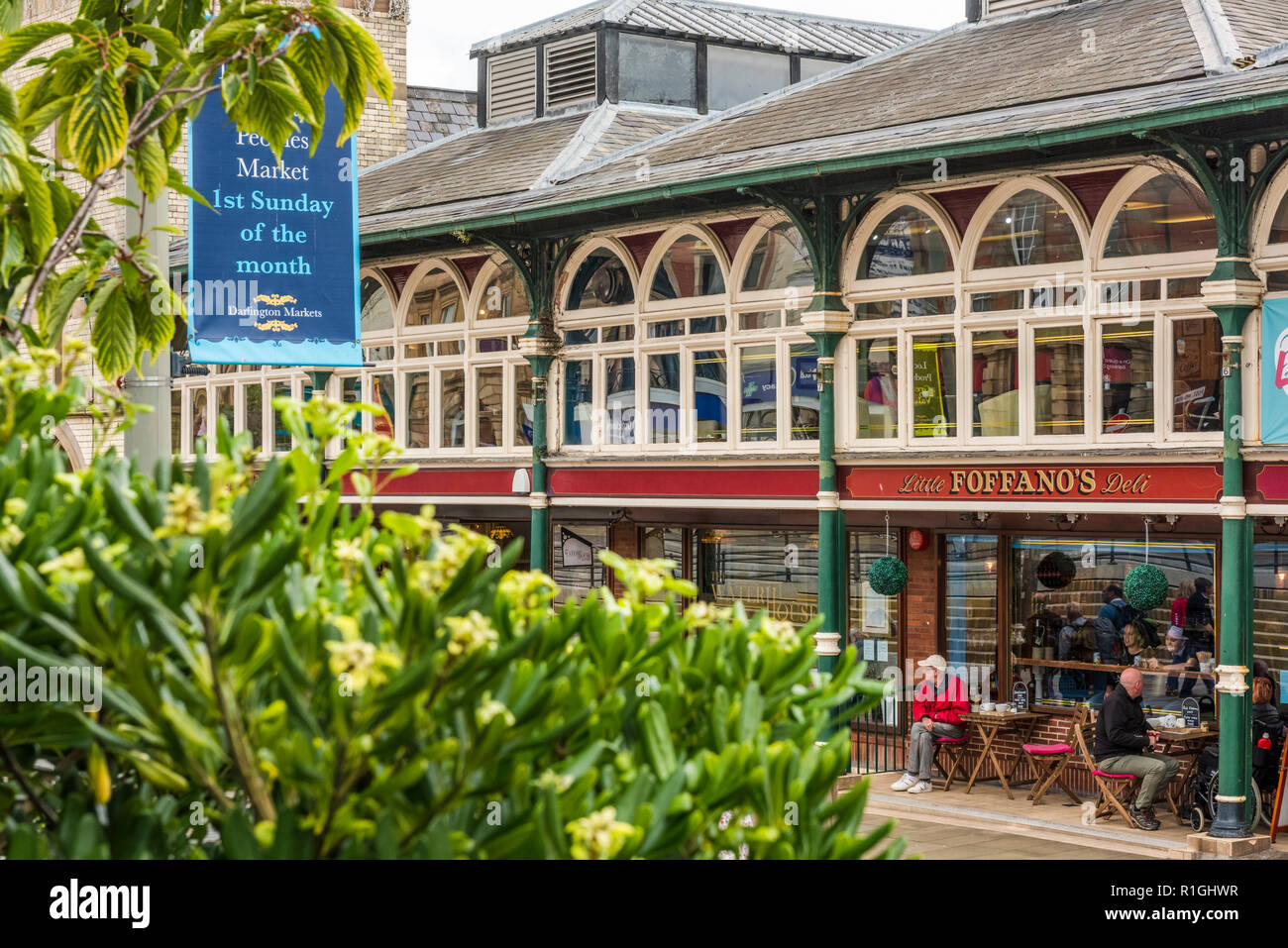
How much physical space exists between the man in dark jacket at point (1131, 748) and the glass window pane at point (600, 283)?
7745 millimetres

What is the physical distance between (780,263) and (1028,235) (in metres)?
3.15

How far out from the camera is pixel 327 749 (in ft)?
8.95

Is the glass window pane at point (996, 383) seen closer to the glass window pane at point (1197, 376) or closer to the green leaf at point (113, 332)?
the glass window pane at point (1197, 376)

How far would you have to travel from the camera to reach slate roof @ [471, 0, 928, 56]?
85.6ft

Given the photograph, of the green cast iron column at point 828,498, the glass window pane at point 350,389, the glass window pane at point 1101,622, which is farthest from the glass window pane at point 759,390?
the glass window pane at point 350,389

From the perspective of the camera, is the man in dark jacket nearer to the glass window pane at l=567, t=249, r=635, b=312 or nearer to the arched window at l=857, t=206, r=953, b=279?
the arched window at l=857, t=206, r=953, b=279

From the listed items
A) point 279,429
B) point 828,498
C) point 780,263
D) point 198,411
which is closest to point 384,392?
point 279,429

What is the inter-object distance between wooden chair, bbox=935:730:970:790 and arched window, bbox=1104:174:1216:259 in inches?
200

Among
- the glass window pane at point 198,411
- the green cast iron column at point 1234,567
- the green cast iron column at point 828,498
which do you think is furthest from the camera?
the glass window pane at point 198,411

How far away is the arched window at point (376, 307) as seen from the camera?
23.2m

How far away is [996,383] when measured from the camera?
54.5ft
